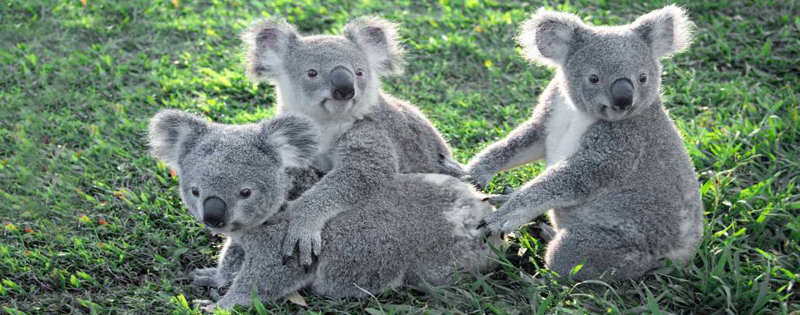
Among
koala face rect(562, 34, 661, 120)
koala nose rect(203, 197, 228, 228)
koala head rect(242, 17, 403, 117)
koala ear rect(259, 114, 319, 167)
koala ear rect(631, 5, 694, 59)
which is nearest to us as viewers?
koala nose rect(203, 197, 228, 228)

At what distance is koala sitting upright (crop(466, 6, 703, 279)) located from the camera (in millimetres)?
3961

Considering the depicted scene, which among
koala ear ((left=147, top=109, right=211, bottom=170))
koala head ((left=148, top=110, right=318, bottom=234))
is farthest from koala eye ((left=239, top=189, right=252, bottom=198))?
koala ear ((left=147, top=109, right=211, bottom=170))

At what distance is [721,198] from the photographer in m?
4.80

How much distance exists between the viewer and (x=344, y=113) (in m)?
4.30

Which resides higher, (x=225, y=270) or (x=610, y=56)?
(x=610, y=56)

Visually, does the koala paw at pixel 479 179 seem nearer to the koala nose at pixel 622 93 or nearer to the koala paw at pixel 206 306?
the koala nose at pixel 622 93

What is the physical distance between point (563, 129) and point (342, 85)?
122 centimetres

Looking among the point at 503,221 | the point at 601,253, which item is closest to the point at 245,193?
the point at 503,221

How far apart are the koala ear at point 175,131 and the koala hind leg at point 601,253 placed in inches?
73.6

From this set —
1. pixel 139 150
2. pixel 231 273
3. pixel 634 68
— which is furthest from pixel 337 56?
pixel 139 150

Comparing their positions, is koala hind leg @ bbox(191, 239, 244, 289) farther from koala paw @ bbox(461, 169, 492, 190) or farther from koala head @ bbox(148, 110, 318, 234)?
koala paw @ bbox(461, 169, 492, 190)

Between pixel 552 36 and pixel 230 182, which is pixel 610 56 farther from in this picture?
pixel 230 182

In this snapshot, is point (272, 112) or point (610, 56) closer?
point (610, 56)

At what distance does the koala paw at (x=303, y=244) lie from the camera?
12.4 feet
